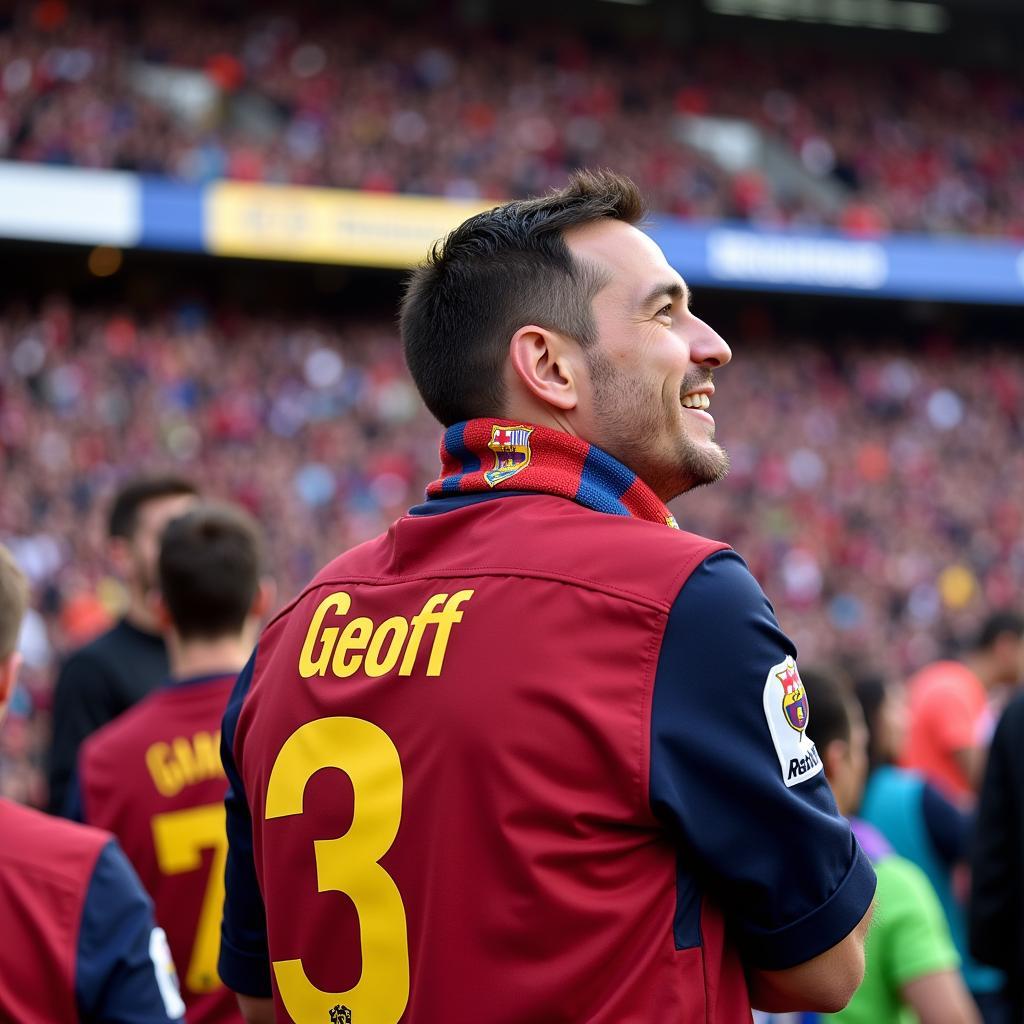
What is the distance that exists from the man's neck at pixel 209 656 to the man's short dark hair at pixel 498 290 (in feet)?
4.25

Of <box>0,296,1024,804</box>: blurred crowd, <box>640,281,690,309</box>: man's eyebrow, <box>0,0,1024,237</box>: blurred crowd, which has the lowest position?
<box>0,296,1024,804</box>: blurred crowd

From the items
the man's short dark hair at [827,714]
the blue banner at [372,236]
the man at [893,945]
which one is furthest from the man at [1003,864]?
the blue banner at [372,236]

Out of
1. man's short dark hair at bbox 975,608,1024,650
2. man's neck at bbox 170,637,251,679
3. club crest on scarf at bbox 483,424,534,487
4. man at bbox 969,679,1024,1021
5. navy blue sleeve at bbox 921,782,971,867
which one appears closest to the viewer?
club crest on scarf at bbox 483,424,534,487

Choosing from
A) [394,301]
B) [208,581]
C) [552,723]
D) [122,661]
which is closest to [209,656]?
[208,581]

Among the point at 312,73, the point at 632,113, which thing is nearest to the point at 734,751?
the point at 312,73

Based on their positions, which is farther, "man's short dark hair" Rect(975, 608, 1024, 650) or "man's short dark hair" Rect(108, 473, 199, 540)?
"man's short dark hair" Rect(975, 608, 1024, 650)

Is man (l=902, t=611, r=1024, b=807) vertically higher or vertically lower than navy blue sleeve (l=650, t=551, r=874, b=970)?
lower

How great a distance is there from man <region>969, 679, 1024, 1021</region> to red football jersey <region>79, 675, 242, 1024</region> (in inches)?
69.4

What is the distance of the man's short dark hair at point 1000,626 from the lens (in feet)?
19.9

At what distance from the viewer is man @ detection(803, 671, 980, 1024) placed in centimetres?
269

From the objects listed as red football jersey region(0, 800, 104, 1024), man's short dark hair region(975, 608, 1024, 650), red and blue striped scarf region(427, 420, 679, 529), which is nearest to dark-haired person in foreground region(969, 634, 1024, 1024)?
red and blue striped scarf region(427, 420, 679, 529)

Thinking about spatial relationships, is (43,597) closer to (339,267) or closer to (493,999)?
(339,267)

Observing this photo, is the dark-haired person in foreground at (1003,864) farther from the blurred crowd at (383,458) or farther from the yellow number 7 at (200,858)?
the blurred crowd at (383,458)

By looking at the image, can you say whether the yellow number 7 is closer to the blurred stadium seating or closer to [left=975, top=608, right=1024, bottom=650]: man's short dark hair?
[left=975, top=608, right=1024, bottom=650]: man's short dark hair
